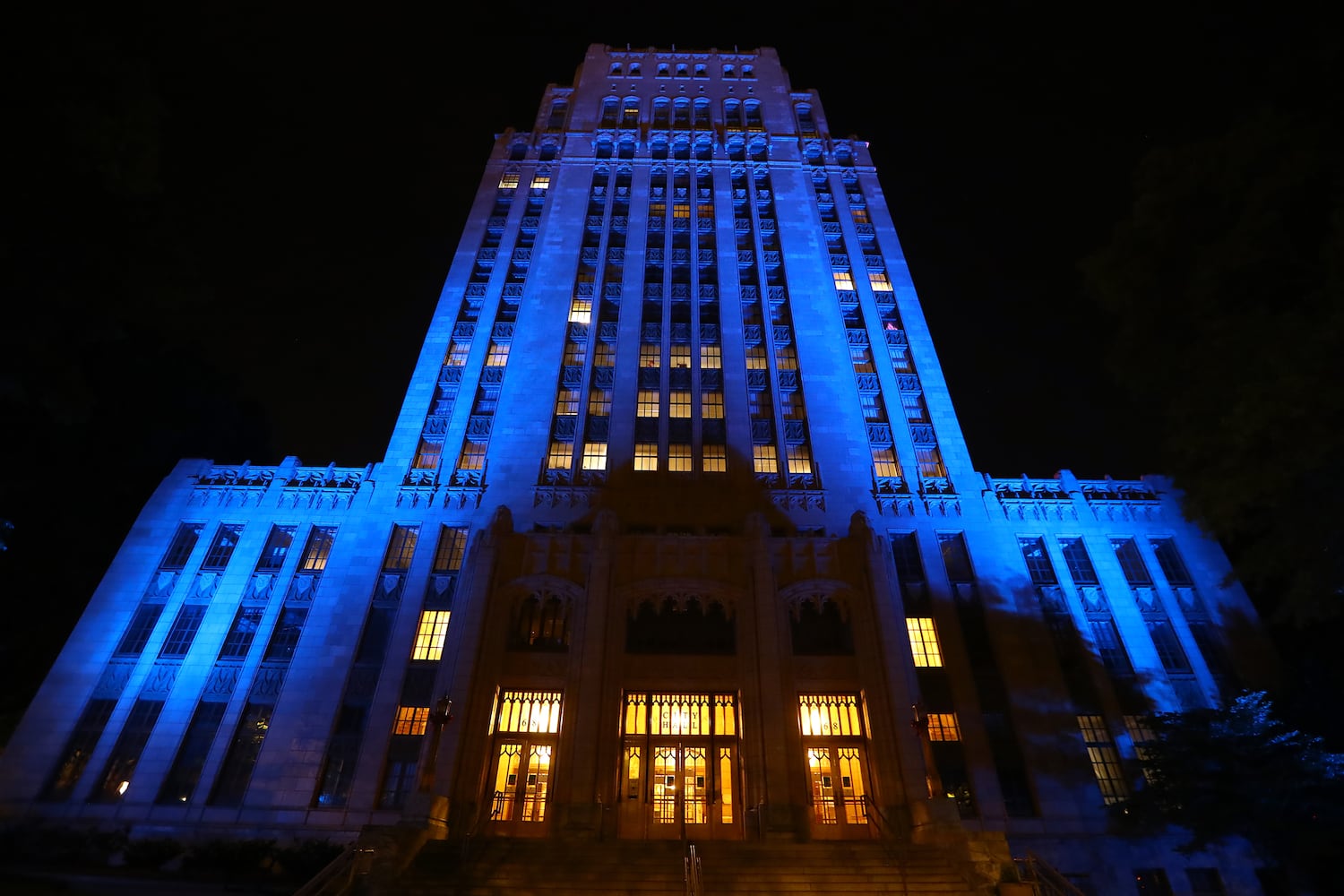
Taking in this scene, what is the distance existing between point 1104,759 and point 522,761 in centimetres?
2145

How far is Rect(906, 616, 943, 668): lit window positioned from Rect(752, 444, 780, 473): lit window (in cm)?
914

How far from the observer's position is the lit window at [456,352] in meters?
37.1

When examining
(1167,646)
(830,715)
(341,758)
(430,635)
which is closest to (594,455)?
(430,635)

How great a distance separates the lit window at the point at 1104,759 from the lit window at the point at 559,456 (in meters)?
23.7

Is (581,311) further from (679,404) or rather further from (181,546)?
(181,546)

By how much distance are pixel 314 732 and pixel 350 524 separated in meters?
8.75

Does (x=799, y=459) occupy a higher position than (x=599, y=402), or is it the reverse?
(x=599, y=402)

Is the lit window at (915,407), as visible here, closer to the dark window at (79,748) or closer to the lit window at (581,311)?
the lit window at (581,311)

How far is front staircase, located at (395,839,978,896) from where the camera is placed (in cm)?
1755

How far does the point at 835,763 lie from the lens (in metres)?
25.3

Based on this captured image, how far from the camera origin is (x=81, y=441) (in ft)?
103

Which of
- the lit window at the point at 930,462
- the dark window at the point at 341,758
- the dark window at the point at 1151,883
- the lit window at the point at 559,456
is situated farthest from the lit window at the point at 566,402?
the dark window at the point at 1151,883

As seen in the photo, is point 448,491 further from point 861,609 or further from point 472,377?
point 861,609

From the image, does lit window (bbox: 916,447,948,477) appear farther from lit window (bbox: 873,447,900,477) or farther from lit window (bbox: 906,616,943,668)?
lit window (bbox: 906,616,943,668)
